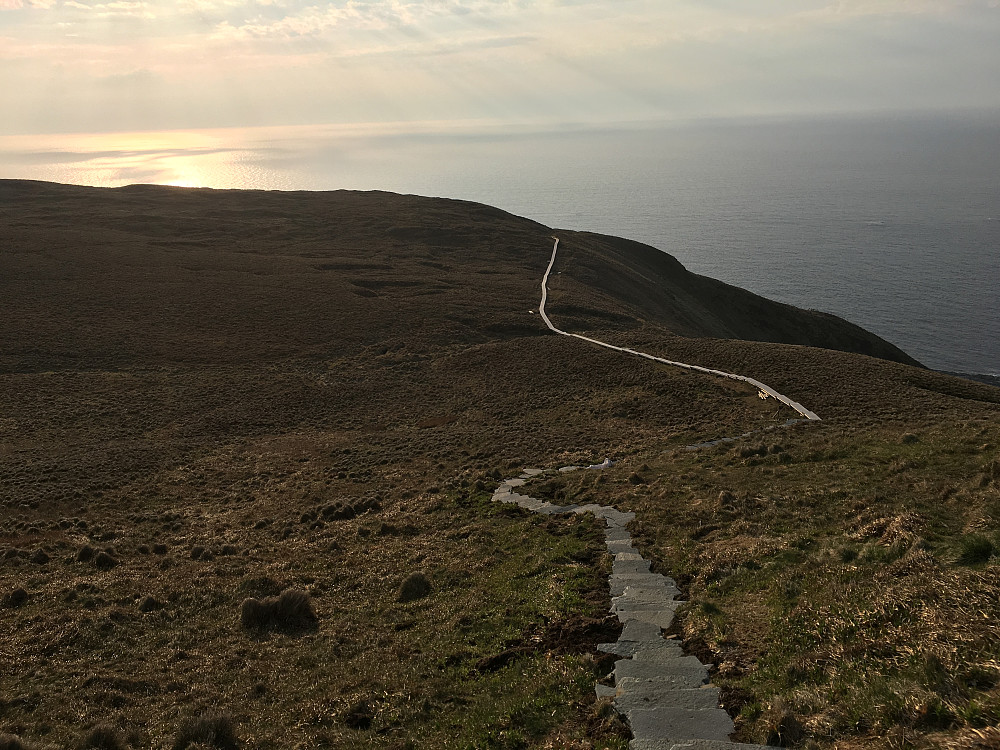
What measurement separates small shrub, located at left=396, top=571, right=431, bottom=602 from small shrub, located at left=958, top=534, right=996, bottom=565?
377 inches

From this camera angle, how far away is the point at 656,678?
31.8ft

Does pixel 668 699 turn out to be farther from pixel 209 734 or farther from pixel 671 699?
pixel 209 734

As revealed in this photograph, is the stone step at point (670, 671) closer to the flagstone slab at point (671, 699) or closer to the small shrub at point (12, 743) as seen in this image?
the flagstone slab at point (671, 699)

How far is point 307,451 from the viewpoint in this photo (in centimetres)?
3516

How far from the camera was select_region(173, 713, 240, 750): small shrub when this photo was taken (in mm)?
9609

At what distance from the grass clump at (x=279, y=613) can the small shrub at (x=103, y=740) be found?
14.7 ft

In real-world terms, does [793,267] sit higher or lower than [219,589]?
higher

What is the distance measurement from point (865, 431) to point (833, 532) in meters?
12.7

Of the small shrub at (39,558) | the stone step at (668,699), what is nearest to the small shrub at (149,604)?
the small shrub at (39,558)

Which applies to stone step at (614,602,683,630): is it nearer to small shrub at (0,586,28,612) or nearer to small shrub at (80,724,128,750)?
small shrub at (80,724,128,750)

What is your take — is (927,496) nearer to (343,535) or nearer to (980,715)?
(980,715)

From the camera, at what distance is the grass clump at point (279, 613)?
47.9ft

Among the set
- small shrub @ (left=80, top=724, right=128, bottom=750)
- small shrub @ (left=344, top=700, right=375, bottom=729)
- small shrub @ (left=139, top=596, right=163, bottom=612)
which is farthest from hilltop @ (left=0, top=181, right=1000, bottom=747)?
small shrub @ (left=80, top=724, right=128, bottom=750)

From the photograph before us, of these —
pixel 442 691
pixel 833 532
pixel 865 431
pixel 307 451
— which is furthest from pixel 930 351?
pixel 442 691
